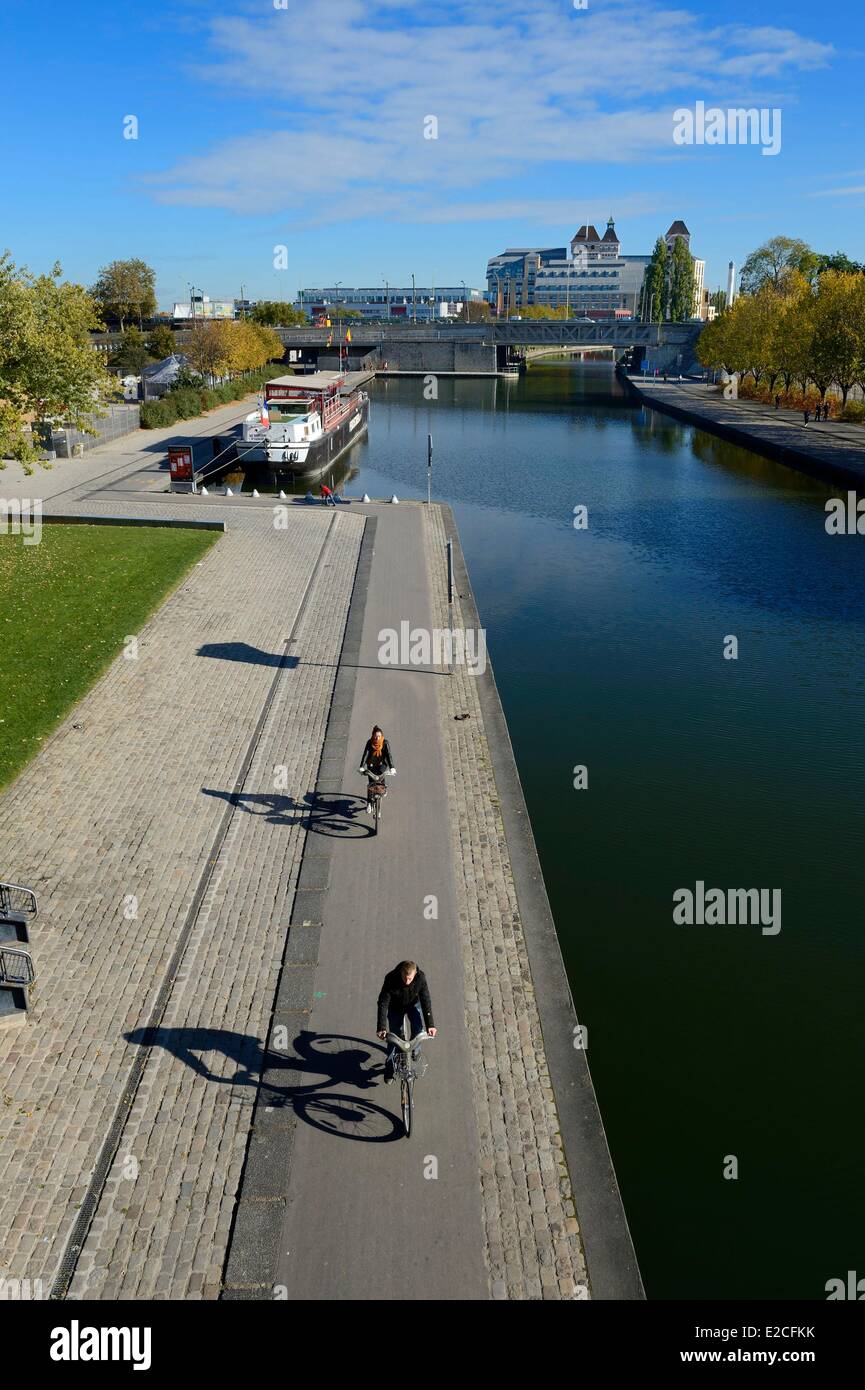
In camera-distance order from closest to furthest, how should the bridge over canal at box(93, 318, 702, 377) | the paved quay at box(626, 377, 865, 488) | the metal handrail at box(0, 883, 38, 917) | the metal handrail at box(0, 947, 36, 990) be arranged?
1. the metal handrail at box(0, 947, 36, 990)
2. the metal handrail at box(0, 883, 38, 917)
3. the paved quay at box(626, 377, 865, 488)
4. the bridge over canal at box(93, 318, 702, 377)

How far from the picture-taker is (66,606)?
20641 millimetres

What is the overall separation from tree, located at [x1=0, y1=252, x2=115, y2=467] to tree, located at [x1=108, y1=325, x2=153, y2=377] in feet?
161

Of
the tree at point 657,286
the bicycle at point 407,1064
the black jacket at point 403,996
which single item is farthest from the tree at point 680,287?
the bicycle at point 407,1064

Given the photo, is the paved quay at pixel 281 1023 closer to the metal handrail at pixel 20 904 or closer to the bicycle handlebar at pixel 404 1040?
the metal handrail at pixel 20 904

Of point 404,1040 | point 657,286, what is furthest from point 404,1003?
point 657,286

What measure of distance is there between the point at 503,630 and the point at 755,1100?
14223 millimetres

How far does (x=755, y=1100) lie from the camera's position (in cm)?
902

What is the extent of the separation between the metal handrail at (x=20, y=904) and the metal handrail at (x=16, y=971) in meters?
0.61

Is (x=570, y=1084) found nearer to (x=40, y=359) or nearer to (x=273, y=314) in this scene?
(x=40, y=359)

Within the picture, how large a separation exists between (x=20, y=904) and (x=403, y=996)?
4.73 m

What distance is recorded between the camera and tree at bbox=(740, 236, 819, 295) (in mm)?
A: 90125

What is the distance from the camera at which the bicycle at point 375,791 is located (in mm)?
12383

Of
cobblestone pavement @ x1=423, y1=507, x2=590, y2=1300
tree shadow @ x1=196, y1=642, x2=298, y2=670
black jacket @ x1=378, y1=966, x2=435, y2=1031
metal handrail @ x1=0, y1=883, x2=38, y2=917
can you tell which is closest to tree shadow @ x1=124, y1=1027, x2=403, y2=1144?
black jacket @ x1=378, y1=966, x2=435, y2=1031

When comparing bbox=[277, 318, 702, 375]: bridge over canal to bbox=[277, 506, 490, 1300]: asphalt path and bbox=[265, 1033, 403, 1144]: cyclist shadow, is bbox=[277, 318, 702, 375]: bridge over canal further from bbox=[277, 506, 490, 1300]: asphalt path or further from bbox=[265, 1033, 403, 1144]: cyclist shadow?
bbox=[265, 1033, 403, 1144]: cyclist shadow
